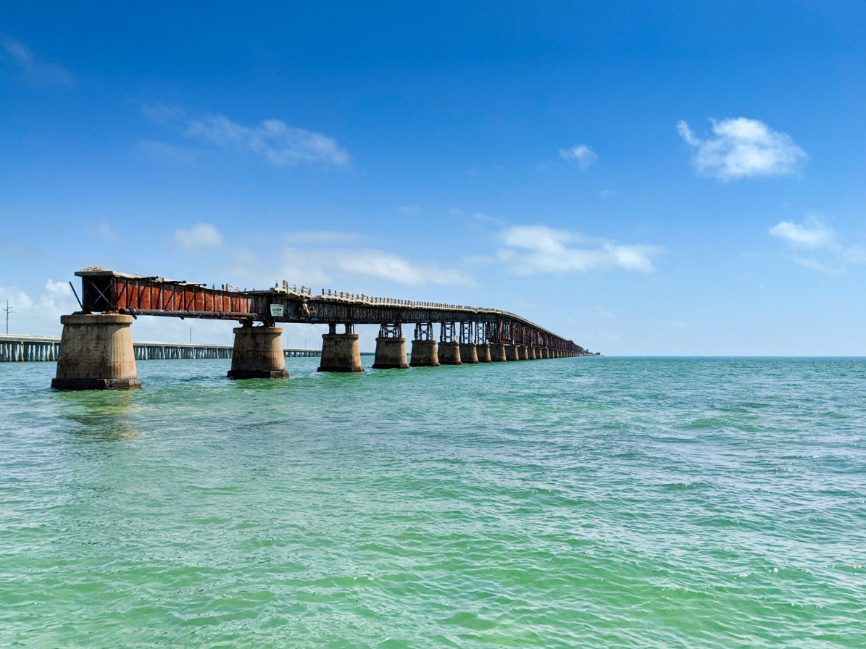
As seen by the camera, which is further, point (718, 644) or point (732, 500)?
point (732, 500)

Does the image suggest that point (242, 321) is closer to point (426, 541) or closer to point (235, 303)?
point (235, 303)

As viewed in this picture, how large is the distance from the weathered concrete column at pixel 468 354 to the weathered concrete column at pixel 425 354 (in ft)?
70.3

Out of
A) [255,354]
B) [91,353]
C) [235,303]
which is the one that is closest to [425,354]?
[255,354]

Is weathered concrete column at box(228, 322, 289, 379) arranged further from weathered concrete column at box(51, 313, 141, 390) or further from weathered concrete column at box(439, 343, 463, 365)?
weathered concrete column at box(439, 343, 463, 365)

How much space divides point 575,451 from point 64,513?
13319mm

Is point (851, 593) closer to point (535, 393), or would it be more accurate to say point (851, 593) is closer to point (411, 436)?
point (411, 436)

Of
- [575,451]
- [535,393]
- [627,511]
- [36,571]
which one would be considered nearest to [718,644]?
[627,511]

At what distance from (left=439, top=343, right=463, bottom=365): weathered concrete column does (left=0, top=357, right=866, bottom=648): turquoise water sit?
9056cm

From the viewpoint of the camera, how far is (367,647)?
245 inches

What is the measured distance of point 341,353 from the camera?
249ft

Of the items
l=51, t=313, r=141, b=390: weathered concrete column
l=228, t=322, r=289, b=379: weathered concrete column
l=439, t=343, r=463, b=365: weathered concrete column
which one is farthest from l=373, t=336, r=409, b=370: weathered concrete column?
l=51, t=313, r=141, b=390: weathered concrete column

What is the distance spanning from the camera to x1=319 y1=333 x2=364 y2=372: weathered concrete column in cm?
7506

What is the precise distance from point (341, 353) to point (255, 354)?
19611mm

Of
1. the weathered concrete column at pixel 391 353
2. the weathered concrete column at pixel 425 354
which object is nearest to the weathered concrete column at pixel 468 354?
the weathered concrete column at pixel 425 354
